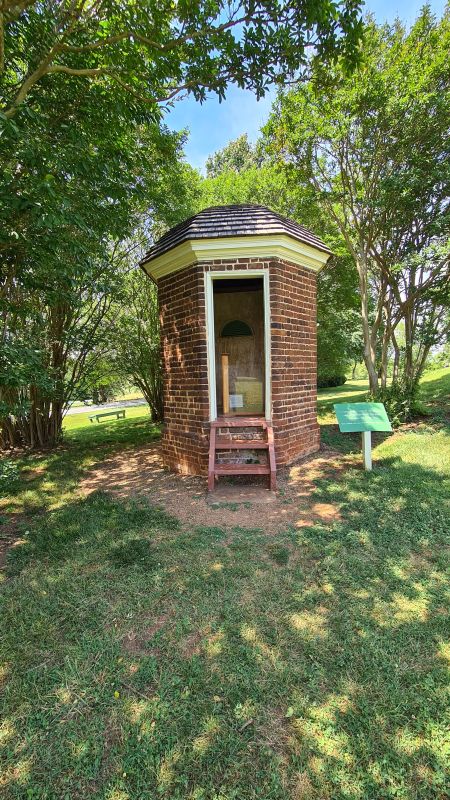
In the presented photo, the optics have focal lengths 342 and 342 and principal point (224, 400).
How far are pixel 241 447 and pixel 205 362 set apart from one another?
1315 mm

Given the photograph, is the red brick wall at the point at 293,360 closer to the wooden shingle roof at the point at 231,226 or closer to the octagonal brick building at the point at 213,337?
the octagonal brick building at the point at 213,337

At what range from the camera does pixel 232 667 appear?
1.93 meters

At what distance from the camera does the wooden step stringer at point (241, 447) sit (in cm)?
450

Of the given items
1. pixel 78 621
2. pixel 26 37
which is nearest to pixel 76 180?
pixel 26 37

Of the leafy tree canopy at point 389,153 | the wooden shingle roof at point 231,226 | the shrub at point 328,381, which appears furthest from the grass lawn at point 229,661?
the shrub at point 328,381

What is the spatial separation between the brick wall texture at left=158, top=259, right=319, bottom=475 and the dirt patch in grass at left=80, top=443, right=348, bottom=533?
1.13 ft

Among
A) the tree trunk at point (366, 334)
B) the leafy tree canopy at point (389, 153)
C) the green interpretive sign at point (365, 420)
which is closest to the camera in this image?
the green interpretive sign at point (365, 420)

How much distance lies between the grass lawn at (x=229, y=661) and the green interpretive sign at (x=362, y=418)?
118cm

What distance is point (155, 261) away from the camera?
5.48 metres

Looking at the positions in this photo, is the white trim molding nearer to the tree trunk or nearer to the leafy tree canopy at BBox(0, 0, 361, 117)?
the leafy tree canopy at BBox(0, 0, 361, 117)

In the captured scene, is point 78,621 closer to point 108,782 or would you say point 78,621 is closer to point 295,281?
point 108,782

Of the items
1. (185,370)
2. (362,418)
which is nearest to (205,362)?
(185,370)

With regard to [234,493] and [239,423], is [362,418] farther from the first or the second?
[234,493]

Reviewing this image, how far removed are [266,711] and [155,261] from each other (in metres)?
5.49
